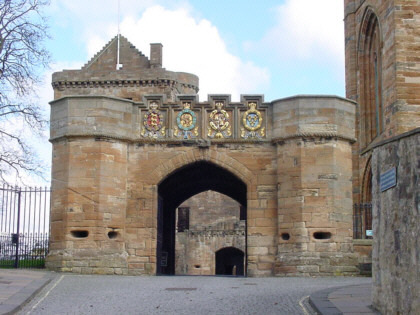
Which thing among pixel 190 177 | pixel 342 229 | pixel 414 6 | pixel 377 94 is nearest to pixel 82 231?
pixel 190 177

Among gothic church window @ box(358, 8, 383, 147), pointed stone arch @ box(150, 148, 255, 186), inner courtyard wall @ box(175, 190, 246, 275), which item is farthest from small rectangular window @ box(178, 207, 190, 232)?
pointed stone arch @ box(150, 148, 255, 186)

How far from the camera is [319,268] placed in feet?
64.2

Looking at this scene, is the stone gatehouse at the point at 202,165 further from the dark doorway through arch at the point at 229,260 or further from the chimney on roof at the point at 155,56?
the chimney on roof at the point at 155,56

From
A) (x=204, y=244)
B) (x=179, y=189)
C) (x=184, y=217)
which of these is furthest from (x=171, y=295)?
(x=184, y=217)

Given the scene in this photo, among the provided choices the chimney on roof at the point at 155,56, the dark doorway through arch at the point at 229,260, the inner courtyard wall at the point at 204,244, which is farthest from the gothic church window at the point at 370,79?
the chimney on roof at the point at 155,56

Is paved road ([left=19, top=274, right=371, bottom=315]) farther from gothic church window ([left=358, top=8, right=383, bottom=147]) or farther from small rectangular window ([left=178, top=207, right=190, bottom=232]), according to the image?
small rectangular window ([left=178, top=207, right=190, bottom=232])

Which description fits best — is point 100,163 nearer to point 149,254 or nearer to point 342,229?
point 149,254

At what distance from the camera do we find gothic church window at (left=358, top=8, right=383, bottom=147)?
110 ft

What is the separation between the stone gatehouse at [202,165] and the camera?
19.8m

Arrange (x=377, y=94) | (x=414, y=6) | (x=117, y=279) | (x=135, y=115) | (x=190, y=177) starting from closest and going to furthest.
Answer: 1. (x=117, y=279)
2. (x=135, y=115)
3. (x=190, y=177)
4. (x=414, y=6)
5. (x=377, y=94)

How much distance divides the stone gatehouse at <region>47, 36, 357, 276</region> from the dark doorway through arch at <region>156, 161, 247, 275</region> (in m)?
0.40

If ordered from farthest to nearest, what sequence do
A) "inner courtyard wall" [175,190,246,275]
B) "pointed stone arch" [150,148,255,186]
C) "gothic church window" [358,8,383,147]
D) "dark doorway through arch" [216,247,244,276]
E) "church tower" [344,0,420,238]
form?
"dark doorway through arch" [216,247,244,276]
"inner courtyard wall" [175,190,246,275]
"gothic church window" [358,8,383,147]
"church tower" [344,0,420,238]
"pointed stone arch" [150,148,255,186]

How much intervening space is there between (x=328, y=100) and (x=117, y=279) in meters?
7.37

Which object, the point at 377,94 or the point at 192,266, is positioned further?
the point at 192,266
